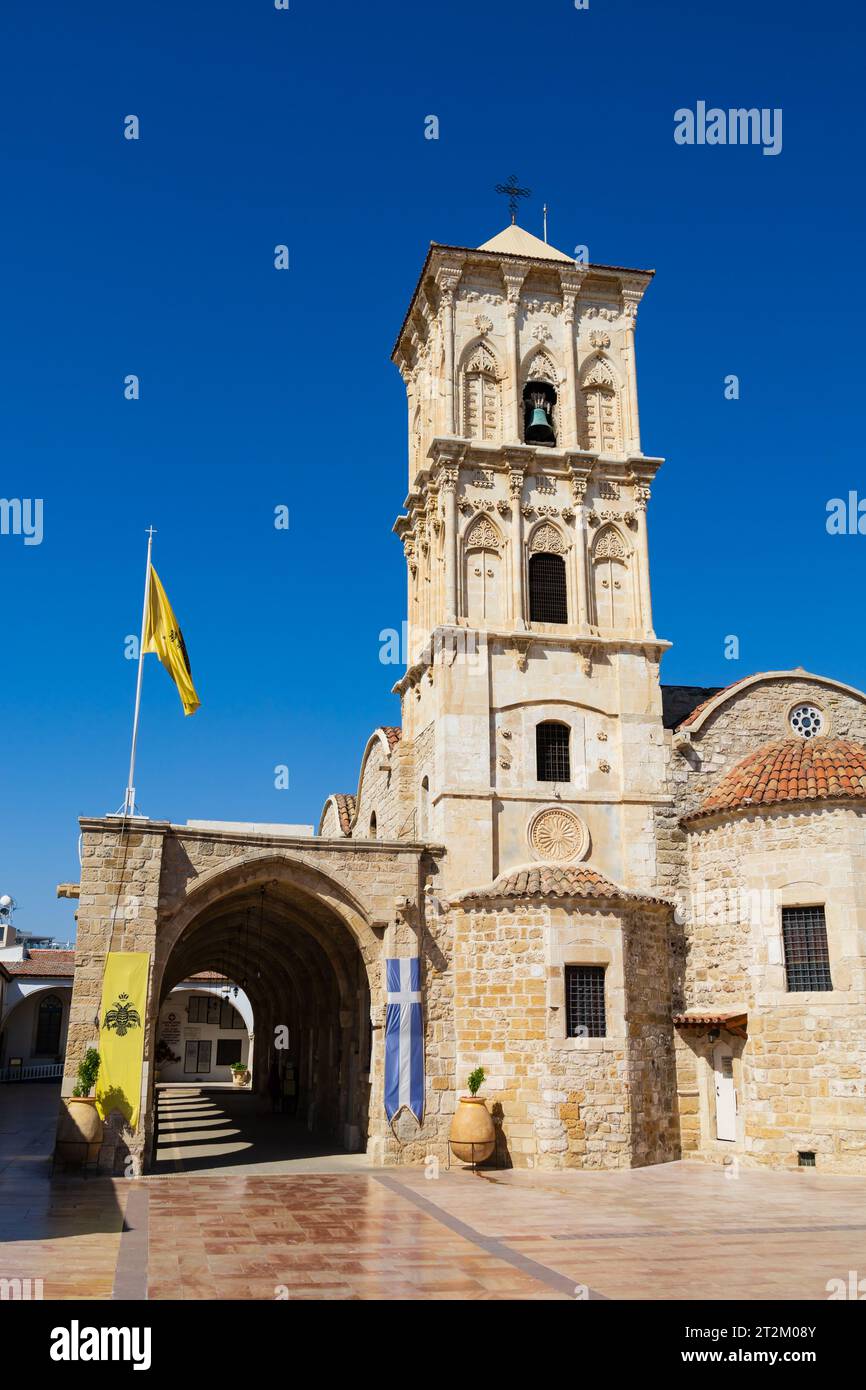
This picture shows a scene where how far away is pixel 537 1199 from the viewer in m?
16.9

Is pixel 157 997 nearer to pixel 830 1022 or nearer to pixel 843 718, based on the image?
pixel 830 1022

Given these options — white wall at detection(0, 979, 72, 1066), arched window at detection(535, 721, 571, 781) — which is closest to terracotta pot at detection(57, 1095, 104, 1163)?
arched window at detection(535, 721, 571, 781)

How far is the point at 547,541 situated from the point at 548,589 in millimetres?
1131

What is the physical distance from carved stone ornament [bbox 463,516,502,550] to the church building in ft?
0.32

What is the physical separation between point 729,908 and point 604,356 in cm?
1371

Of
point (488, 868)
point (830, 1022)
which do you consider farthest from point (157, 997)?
point (830, 1022)

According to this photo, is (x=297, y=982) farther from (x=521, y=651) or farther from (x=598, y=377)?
(x=598, y=377)

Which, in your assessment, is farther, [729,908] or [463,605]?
[463,605]

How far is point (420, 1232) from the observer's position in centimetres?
1395

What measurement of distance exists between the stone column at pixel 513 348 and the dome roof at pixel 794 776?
9.21 metres

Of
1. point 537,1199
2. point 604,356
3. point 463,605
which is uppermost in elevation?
point 604,356

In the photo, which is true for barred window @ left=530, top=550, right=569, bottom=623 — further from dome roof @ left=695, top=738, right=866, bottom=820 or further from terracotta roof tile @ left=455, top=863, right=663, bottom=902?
terracotta roof tile @ left=455, top=863, right=663, bottom=902

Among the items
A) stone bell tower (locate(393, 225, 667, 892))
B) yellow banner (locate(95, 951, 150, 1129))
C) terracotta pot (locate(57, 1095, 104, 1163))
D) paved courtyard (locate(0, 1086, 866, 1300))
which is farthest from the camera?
stone bell tower (locate(393, 225, 667, 892))

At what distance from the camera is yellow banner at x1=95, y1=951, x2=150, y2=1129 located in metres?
19.5
